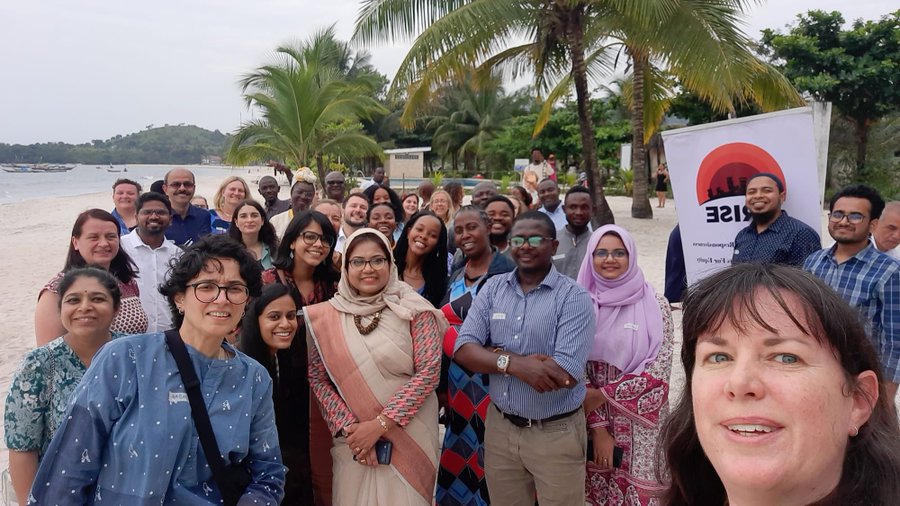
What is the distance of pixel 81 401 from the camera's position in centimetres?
165

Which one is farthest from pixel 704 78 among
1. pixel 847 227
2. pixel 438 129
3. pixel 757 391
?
pixel 438 129

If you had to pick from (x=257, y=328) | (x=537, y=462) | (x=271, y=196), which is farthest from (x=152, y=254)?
(x=271, y=196)

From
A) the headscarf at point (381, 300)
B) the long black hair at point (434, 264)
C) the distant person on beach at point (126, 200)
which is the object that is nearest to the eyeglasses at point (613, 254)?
the headscarf at point (381, 300)

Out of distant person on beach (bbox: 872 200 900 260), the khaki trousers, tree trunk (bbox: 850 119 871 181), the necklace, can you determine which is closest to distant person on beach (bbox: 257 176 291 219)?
the necklace

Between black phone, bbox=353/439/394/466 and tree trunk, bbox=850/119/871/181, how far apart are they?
2247 centimetres

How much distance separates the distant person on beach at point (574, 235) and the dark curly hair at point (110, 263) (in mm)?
2941

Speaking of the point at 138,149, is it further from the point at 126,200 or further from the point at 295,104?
the point at 126,200

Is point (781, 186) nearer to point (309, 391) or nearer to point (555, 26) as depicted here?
point (309, 391)

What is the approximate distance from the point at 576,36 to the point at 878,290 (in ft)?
29.6

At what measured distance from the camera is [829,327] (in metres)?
1.06

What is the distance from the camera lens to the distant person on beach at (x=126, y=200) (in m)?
4.96

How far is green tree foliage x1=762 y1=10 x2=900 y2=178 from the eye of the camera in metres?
18.3

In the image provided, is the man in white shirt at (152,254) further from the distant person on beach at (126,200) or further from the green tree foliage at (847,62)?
the green tree foliage at (847,62)

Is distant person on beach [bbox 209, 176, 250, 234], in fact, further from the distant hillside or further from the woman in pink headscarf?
the distant hillside
